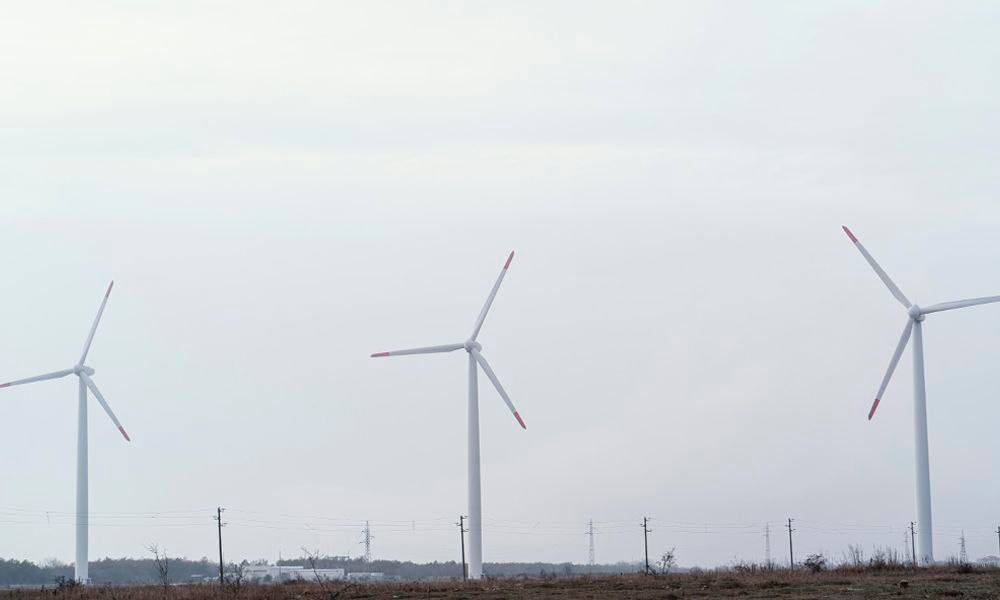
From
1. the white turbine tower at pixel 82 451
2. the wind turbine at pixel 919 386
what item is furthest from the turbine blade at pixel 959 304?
the white turbine tower at pixel 82 451

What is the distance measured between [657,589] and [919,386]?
156ft

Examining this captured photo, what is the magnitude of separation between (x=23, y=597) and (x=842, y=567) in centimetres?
3475

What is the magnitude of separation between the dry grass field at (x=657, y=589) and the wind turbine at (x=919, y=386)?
3047 cm

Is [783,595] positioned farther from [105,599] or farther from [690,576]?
[105,599]

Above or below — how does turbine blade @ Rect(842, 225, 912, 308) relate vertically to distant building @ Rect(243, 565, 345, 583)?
above

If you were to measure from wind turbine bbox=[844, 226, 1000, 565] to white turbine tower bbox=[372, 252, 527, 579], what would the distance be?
24221mm

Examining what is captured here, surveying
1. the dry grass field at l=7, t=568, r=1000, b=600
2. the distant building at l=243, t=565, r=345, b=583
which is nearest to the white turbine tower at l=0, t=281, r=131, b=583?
the distant building at l=243, t=565, r=345, b=583

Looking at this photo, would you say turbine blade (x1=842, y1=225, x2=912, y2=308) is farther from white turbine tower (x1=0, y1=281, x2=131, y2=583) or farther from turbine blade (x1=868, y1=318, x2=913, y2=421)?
white turbine tower (x1=0, y1=281, x2=131, y2=583)

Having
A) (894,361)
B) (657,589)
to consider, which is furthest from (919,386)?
(657,589)

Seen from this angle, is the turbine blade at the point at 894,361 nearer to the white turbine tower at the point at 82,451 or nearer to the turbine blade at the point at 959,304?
the turbine blade at the point at 959,304

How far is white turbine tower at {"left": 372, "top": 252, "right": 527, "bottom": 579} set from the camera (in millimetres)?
96125

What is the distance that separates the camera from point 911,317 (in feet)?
320

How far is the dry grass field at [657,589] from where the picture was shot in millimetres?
48656

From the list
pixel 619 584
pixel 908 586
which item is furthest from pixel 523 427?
pixel 908 586
